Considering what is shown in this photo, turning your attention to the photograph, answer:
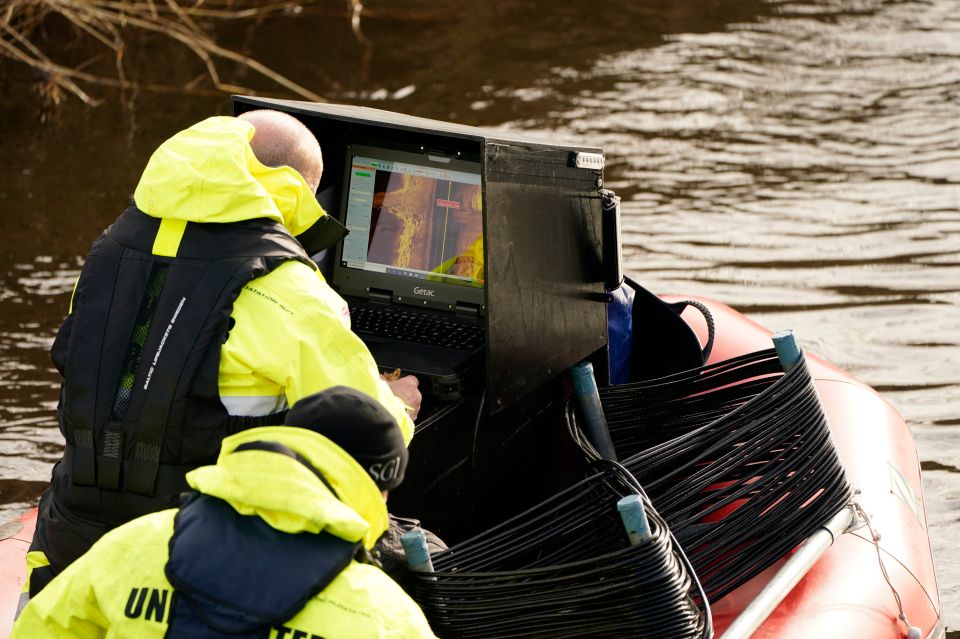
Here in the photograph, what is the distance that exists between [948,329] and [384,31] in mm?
5868

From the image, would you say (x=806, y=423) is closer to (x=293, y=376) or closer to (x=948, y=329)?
(x=293, y=376)

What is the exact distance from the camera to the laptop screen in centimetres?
340

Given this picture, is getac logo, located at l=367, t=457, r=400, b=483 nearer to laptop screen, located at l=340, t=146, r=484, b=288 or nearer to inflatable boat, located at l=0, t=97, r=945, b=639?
inflatable boat, located at l=0, t=97, r=945, b=639

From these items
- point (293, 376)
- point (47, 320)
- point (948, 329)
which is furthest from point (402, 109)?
point (293, 376)

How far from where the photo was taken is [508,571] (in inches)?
106

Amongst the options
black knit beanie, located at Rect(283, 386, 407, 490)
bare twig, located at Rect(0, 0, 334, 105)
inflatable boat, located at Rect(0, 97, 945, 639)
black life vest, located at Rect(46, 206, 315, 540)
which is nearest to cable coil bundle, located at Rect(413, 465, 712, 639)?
inflatable boat, located at Rect(0, 97, 945, 639)

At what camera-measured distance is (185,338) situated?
7.79 ft

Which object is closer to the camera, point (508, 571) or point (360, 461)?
point (360, 461)

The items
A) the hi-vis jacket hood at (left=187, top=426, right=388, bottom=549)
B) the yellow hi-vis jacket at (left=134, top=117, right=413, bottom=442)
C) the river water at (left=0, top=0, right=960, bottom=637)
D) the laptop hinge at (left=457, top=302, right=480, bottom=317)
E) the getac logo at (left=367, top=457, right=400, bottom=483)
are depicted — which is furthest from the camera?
the river water at (left=0, top=0, right=960, bottom=637)

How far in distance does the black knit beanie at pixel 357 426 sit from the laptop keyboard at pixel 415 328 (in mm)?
1327

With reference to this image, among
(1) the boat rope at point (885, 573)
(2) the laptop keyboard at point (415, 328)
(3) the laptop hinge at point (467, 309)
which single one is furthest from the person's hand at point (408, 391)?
(1) the boat rope at point (885, 573)

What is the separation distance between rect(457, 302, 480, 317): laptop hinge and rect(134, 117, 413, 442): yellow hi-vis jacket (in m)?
0.90

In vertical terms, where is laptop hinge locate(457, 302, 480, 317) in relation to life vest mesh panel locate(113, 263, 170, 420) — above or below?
below

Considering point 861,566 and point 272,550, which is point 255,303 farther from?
point 861,566
